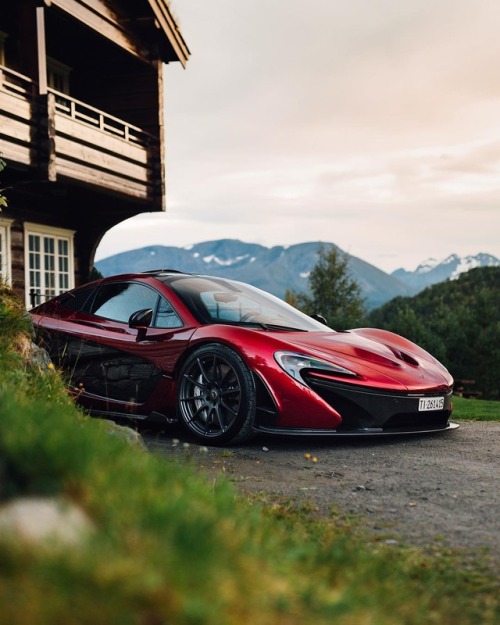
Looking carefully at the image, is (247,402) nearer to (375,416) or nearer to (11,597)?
(375,416)

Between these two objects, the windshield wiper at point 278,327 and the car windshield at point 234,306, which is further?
the car windshield at point 234,306

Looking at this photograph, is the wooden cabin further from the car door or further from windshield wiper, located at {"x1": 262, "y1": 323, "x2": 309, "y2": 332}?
windshield wiper, located at {"x1": 262, "y1": 323, "x2": 309, "y2": 332}

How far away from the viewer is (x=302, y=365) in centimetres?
612

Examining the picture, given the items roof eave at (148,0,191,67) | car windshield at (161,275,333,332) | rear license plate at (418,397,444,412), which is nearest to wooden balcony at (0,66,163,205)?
roof eave at (148,0,191,67)

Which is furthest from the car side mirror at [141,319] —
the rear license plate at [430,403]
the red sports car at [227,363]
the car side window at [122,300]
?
the rear license plate at [430,403]

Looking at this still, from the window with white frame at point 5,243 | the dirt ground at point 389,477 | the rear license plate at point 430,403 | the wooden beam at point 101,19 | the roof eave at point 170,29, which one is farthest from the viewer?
the roof eave at point 170,29

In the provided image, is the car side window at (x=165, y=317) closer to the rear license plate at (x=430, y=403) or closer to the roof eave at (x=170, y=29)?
the rear license plate at (x=430, y=403)

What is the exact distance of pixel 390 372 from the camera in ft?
21.0

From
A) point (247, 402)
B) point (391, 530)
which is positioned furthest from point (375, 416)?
point (391, 530)

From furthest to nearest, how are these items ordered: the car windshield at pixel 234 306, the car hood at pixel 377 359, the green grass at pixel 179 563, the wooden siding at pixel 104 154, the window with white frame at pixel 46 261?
the window with white frame at pixel 46 261
the wooden siding at pixel 104 154
the car windshield at pixel 234 306
the car hood at pixel 377 359
the green grass at pixel 179 563

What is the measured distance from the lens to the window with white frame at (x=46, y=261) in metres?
15.5

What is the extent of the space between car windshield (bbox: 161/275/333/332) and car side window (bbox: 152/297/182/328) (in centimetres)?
14

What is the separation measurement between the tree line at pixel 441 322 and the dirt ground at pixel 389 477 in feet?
119

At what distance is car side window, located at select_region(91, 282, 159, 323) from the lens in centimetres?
734
